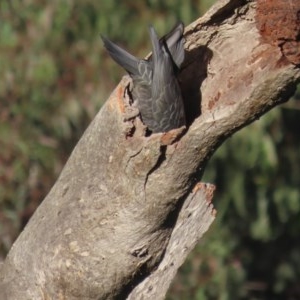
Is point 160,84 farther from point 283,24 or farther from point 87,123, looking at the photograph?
point 87,123

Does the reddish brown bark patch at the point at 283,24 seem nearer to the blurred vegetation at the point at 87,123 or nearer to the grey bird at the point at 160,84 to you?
the grey bird at the point at 160,84

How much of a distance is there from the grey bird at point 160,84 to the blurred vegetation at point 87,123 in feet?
5.42

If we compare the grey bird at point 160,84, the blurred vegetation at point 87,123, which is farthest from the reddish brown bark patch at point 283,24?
the blurred vegetation at point 87,123

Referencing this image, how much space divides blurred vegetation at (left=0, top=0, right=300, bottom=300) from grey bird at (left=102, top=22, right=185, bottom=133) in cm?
165

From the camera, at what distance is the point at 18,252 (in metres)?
1.86

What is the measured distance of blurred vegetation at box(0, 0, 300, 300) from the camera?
3336 millimetres

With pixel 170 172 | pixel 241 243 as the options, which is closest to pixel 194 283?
pixel 241 243

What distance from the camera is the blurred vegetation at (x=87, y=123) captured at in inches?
131

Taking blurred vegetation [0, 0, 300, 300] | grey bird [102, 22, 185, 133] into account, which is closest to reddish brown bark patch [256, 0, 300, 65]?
grey bird [102, 22, 185, 133]

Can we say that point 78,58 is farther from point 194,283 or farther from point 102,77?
point 194,283

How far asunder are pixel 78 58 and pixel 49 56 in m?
0.09

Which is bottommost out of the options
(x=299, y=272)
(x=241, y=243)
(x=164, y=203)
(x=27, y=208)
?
(x=299, y=272)

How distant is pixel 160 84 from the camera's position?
1.58m

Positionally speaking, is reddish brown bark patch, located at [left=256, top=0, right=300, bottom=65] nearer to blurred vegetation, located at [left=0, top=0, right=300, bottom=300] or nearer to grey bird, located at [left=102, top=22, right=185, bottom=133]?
grey bird, located at [left=102, top=22, right=185, bottom=133]
